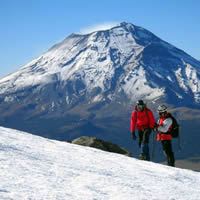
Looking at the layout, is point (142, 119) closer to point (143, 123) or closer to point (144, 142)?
point (143, 123)

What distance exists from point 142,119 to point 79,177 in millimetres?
8835

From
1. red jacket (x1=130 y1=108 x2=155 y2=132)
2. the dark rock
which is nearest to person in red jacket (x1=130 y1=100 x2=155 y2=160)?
red jacket (x1=130 y1=108 x2=155 y2=132)

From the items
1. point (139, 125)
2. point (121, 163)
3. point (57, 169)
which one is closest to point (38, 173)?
point (57, 169)

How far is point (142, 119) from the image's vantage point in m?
21.1

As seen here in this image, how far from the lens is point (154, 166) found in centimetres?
1739

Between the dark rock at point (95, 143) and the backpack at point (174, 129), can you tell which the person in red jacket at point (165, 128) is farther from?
the dark rock at point (95, 143)

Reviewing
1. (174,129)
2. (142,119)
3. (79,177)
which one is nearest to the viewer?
(79,177)

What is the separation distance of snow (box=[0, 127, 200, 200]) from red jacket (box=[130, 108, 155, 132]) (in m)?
3.30

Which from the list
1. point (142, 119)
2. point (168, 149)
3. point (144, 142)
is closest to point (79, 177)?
point (168, 149)

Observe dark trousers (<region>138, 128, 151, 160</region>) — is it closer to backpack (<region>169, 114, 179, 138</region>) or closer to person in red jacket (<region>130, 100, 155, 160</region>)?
person in red jacket (<region>130, 100, 155, 160</region>)

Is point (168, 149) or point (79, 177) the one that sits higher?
point (168, 149)

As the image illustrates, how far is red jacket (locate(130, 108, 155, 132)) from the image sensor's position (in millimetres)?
20938

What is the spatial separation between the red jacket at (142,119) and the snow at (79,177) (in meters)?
3.30

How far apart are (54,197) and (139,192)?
2.67 m
